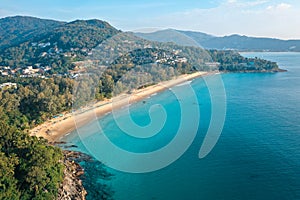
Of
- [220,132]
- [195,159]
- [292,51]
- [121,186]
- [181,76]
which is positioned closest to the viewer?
[121,186]

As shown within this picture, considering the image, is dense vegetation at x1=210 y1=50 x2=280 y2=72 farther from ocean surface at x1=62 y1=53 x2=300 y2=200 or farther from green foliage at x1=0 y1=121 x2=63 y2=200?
green foliage at x1=0 y1=121 x2=63 y2=200

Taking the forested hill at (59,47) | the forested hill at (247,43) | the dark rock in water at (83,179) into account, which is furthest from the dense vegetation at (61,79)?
the forested hill at (247,43)

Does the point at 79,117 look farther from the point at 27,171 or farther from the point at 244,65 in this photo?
the point at 244,65

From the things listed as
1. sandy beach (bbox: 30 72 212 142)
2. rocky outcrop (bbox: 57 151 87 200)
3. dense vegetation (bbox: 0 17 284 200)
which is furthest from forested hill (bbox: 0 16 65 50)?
rocky outcrop (bbox: 57 151 87 200)

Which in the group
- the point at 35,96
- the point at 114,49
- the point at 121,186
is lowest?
the point at 121,186

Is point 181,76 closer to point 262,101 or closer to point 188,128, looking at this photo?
point 262,101

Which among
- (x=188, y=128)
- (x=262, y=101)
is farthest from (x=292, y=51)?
(x=188, y=128)
